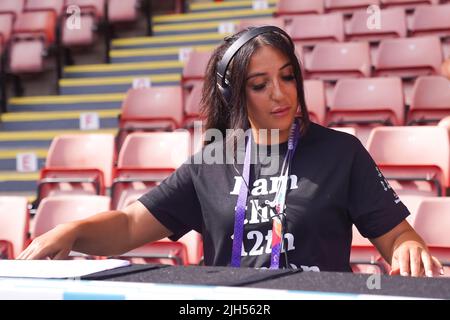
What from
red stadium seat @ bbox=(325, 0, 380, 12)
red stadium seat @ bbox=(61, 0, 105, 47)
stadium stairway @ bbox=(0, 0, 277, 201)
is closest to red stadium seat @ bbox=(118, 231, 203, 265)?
stadium stairway @ bbox=(0, 0, 277, 201)

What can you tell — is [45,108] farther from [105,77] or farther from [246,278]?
[246,278]

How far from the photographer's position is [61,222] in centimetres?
253

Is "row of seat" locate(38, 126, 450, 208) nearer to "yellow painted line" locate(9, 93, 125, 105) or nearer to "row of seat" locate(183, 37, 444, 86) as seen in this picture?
"row of seat" locate(183, 37, 444, 86)

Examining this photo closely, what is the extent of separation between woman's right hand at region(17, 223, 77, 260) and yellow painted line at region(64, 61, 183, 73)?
4168 mm

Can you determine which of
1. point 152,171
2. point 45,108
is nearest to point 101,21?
point 45,108

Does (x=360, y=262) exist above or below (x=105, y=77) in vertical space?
below

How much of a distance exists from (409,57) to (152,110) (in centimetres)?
150

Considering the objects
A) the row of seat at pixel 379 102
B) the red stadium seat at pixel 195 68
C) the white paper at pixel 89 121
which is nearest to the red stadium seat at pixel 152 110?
the red stadium seat at pixel 195 68

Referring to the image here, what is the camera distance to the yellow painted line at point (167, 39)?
5.37 m

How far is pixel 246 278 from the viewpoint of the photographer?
80 centimetres

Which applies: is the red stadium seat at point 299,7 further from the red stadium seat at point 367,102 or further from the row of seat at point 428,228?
the row of seat at point 428,228

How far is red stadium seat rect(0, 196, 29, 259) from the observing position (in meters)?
2.58

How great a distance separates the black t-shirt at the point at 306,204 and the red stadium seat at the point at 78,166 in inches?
73.7
